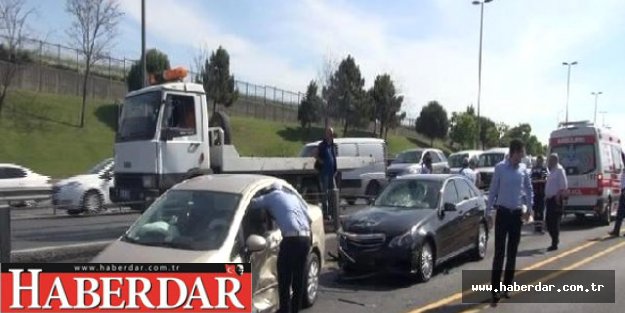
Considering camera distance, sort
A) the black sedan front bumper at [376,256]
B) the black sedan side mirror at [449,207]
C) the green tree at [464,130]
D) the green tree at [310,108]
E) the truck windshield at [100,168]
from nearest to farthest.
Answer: the black sedan front bumper at [376,256] → the black sedan side mirror at [449,207] → the truck windshield at [100,168] → the green tree at [310,108] → the green tree at [464,130]

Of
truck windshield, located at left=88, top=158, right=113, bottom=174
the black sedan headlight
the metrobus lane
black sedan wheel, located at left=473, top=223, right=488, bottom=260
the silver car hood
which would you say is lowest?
the metrobus lane

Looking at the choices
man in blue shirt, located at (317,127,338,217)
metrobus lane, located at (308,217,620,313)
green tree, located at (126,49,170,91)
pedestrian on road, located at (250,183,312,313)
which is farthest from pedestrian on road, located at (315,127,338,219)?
green tree, located at (126,49,170,91)

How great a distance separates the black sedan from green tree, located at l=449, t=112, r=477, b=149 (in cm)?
5538

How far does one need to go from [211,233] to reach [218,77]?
149ft

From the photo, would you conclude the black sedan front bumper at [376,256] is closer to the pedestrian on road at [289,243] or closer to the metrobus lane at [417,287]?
the metrobus lane at [417,287]

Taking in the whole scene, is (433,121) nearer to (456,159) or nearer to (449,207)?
(456,159)

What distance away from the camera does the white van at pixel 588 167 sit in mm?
17672

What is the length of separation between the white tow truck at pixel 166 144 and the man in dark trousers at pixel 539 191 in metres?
6.65

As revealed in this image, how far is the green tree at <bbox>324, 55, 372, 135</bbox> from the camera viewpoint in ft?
171

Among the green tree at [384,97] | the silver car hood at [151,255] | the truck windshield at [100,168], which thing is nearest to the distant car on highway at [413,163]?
the truck windshield at [100,168]

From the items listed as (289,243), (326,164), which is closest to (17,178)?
(326,164)

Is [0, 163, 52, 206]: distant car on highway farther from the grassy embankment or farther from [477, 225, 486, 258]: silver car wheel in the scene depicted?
[477, 225, 486, 258]: silver car wheel

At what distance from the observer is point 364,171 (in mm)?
21953

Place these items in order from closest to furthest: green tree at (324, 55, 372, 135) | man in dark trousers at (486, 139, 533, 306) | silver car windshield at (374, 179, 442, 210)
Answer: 1. man in dark trousers at (486, 139, 533, 306)
2. silver car windshield at (374, 179, 442, 210)
3. green tree at (324, 55, 372, 135)
